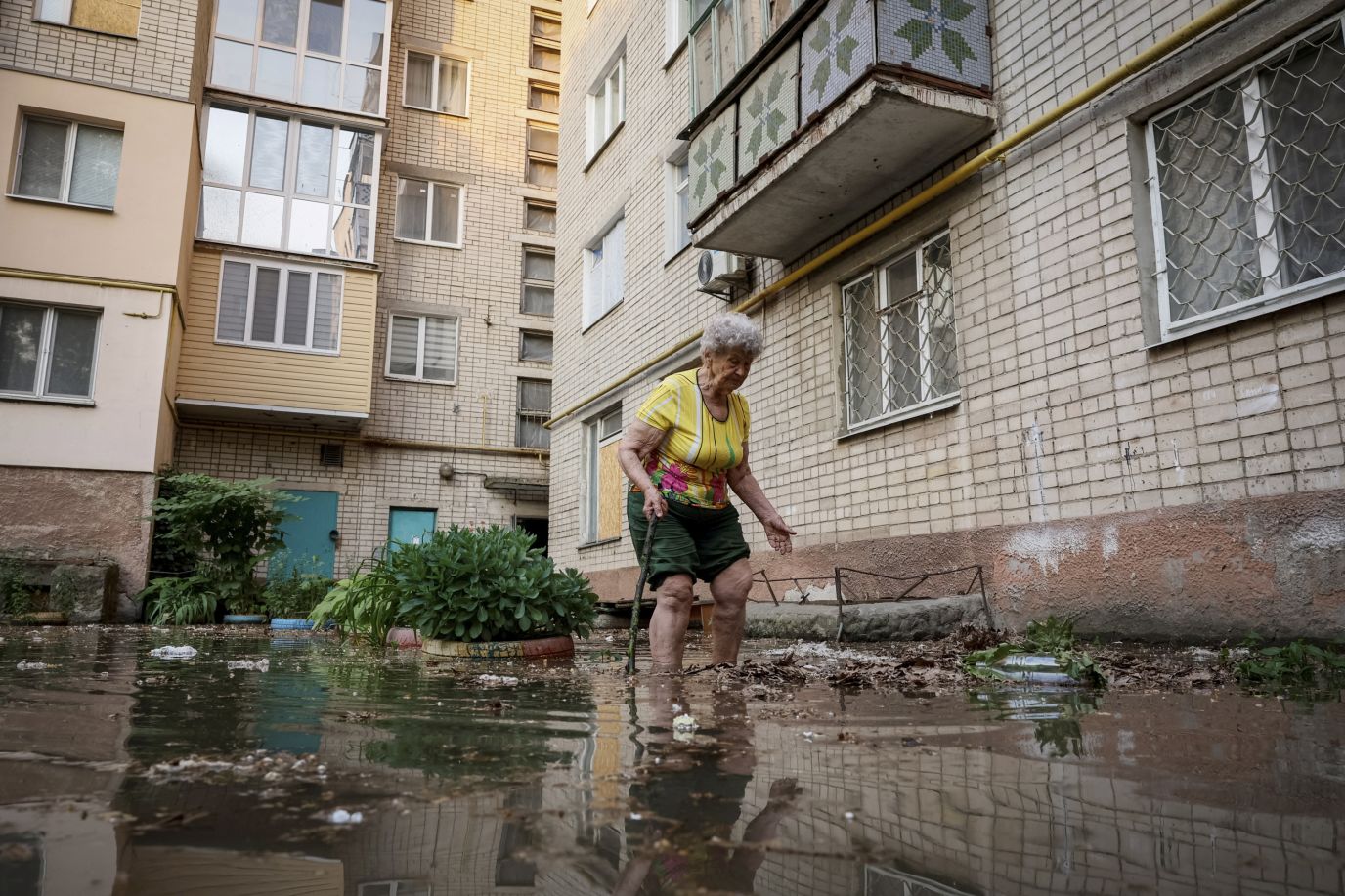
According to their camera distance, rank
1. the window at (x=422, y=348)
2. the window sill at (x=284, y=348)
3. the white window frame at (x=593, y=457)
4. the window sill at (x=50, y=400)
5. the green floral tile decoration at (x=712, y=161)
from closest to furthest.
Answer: the green floral tile decoration at (x=712, y=161) < the window sill at (x=50, y=400) < the white window frame at (x=593, y=457) < the window sill at (x=284, y=348) < the window at (x=422, y=348)

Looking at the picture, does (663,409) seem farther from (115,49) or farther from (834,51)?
(115,49)

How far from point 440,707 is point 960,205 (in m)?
5.79

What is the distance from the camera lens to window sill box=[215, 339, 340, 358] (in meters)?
16.2

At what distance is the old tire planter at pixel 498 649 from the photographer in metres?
5.44

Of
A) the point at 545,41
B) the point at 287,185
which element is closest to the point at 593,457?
the point at 287,185

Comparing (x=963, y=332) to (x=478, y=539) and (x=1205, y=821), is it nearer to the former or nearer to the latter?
(x=478, y=539)

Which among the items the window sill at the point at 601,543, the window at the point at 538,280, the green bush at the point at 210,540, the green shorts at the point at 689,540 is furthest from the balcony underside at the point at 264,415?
the green shorts at the point at 689,540

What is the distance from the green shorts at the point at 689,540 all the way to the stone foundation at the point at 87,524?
11.1 m

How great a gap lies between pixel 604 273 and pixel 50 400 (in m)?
Result: 8.16

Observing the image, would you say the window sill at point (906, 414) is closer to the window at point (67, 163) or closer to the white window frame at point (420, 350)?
the window at point (67, 163)

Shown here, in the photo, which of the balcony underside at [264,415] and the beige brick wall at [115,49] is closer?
the beige brick wall at [115,49]

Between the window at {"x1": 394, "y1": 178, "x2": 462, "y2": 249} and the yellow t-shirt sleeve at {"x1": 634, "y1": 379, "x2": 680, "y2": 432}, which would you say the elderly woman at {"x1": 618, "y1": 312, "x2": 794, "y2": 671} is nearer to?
the yellow t-shirt sleeve at {"x1": 634, "y1": 379, "x2": 680, "y2": 432}

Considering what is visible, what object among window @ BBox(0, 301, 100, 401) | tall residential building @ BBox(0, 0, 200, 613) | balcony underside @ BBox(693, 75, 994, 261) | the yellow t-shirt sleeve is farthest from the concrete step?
window @ BBox(0, 301, 100, 401)

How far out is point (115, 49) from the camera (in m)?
14.5
